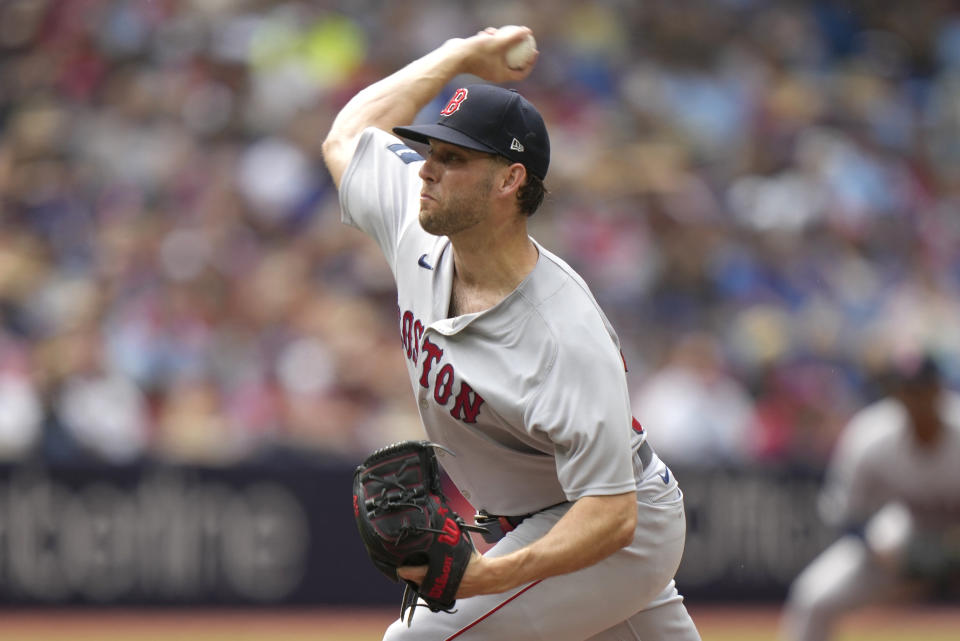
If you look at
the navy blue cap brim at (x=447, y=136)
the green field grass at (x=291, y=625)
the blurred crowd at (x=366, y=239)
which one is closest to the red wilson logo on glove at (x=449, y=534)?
the navy blue cap brim at (x=447, y=136)

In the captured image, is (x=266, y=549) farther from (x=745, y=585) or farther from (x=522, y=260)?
(x=522, y=260)

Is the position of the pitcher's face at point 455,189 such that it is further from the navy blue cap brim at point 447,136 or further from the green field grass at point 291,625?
the green field grass at point 291,625

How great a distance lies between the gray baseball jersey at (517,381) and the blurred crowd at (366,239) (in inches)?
211

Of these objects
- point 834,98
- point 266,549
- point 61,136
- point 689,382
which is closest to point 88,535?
point 266,549

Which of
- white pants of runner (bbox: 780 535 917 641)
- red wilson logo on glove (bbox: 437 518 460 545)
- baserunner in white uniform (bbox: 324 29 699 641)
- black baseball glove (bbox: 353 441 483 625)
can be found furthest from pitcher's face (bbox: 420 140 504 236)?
white pants of runner (bbox: 780 535 917 641)

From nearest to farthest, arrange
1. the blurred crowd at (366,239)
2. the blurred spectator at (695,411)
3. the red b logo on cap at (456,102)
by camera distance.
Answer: the red b logo on cap at (456,102), the blurred crowd at (366,239), the blurred spectator at (695,411)

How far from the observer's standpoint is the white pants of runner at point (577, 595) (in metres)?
4.02

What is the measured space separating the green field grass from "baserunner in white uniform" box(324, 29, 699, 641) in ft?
15.5

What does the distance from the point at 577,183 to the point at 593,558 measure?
8.09 metres

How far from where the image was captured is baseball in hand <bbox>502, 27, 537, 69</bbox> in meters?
4.81

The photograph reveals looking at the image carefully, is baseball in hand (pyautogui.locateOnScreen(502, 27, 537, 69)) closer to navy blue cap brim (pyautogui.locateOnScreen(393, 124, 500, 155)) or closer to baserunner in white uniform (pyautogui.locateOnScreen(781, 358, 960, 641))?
navy blue cap brim (pyautogui.locateOnScreen(393, 124, 500, 155))

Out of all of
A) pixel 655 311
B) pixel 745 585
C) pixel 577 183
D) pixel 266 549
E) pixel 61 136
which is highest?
pixel 61 136

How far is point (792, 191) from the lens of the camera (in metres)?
12.4

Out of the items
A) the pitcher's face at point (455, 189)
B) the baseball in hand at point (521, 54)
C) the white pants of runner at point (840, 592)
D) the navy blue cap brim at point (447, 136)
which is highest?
the baseball in hand at point (521, 54)
